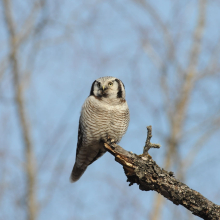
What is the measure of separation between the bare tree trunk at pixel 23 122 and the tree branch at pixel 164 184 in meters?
6.19

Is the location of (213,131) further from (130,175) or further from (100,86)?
(130,175)

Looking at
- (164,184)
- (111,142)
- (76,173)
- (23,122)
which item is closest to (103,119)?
(111,142)

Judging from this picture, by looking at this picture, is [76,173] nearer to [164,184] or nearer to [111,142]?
[111,142]

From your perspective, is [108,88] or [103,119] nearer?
[103,119]

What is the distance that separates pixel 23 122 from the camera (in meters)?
10.9

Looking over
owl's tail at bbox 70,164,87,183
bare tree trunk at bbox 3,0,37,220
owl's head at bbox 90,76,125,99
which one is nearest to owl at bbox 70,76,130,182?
owl's head at bbox 90,76,125,99

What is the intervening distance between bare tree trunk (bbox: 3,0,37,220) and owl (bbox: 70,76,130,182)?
14.9ft

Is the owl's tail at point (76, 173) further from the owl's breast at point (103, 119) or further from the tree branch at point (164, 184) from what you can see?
the tree branch at point (164, 184)

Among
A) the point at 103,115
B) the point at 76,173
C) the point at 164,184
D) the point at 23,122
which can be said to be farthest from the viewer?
the point at 23,122

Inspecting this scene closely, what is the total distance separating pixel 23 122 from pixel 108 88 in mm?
5757

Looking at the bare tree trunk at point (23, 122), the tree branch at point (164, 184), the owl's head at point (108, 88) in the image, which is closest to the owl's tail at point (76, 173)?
the owl's head at point (108, 88)

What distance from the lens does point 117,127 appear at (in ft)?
18.5

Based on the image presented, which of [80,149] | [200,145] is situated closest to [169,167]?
[200,145]

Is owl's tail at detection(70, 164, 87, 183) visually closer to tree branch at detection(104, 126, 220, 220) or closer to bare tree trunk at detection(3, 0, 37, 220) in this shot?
tree branch at detection(104, 126, 220, 220)
